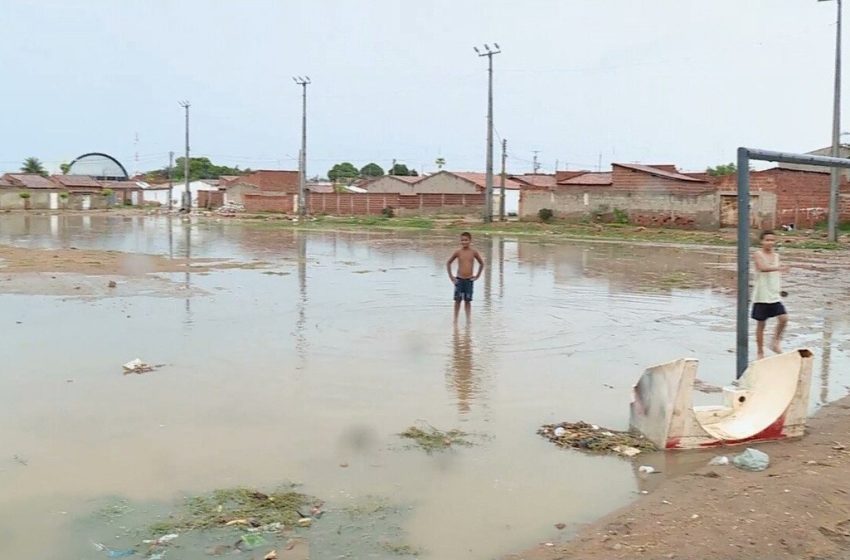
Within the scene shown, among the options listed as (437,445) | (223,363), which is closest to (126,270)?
(223,363)

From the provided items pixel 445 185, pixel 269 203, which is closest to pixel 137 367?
pixel 269 203

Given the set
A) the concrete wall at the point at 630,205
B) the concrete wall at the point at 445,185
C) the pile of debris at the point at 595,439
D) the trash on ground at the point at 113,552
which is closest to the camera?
the trash on ground at the point at 113,552

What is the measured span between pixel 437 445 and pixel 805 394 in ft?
10.6

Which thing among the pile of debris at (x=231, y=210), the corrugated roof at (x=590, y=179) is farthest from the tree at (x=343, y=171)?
the corrugated roof at (x=590, y=179)

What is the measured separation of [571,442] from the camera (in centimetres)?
766

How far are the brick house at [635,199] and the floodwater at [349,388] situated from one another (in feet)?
80.6

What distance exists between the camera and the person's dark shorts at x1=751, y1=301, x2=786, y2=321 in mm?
11039

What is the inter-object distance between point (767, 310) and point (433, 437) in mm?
5366

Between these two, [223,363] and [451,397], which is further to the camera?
[223,363]

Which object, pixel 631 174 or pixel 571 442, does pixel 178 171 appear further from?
pixel 571 442

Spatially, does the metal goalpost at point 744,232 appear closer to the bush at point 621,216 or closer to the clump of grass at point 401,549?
the clump of grass at point 401,549

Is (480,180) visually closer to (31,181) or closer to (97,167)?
(31,181)

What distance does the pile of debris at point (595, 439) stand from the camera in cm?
744

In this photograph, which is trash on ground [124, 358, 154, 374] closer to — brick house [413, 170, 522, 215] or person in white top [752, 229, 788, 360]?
person in white top [752, 229, 788, 360]
